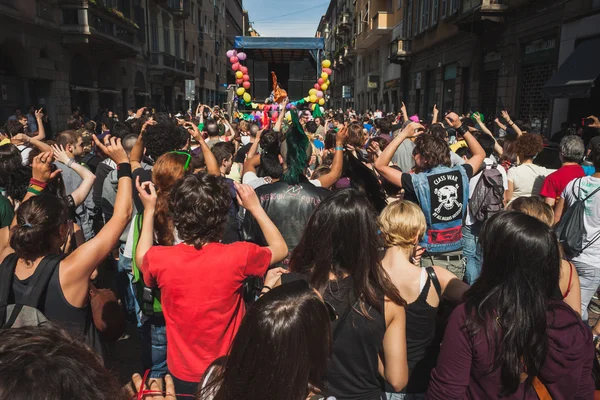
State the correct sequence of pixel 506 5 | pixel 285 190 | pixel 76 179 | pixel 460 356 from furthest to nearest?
pixel 506 5 → pixel 76 179 → pixel 285 190 → pixel 460 356

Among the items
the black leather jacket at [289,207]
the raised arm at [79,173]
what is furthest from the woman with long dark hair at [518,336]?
the raised arm at [79,173]

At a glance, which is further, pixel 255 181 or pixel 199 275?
pixel 255 181

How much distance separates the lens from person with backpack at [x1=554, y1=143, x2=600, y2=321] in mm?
3414

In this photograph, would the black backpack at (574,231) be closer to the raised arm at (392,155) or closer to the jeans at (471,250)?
the jeans at (471,250)

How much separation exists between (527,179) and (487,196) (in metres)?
0.83

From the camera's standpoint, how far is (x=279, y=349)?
3.95 ft

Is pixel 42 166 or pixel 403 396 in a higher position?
pixel 42 166

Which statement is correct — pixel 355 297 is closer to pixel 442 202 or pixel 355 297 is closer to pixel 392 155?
pixel 442 202

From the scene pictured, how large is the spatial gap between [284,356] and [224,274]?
962mm

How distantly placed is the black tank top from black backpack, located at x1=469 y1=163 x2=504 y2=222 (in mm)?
2611

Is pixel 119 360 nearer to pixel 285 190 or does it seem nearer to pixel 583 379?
pixel 285 190

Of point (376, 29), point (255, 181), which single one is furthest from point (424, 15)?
point (255, 181)

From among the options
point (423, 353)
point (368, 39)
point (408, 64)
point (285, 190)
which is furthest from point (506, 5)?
point (368, 39)

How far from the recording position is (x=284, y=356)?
3.98 feet
